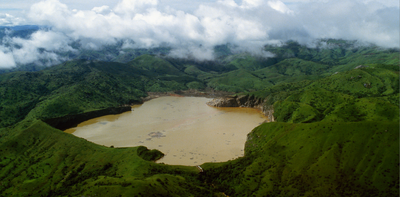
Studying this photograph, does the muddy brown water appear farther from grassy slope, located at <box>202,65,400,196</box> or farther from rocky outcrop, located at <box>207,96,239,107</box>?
grassy slope, located at <box>202,65,400,196</box>

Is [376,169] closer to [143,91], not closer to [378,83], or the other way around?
[378,83]

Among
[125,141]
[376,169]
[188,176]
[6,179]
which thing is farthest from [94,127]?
[376,169]

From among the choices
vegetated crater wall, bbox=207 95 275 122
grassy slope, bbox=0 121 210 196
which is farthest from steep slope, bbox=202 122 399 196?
vegetated crater wall, bbox=207 95 275 122

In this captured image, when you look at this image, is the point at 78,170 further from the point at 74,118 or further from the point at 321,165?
the point at 321,165

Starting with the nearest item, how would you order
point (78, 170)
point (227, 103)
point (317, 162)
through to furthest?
point (317, 162) → point (78, 170) → point (227, 103)

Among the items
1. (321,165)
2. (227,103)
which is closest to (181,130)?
(227,103)

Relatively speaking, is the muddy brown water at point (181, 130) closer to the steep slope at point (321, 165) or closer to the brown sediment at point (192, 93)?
the steep slope at point (321, 165)
